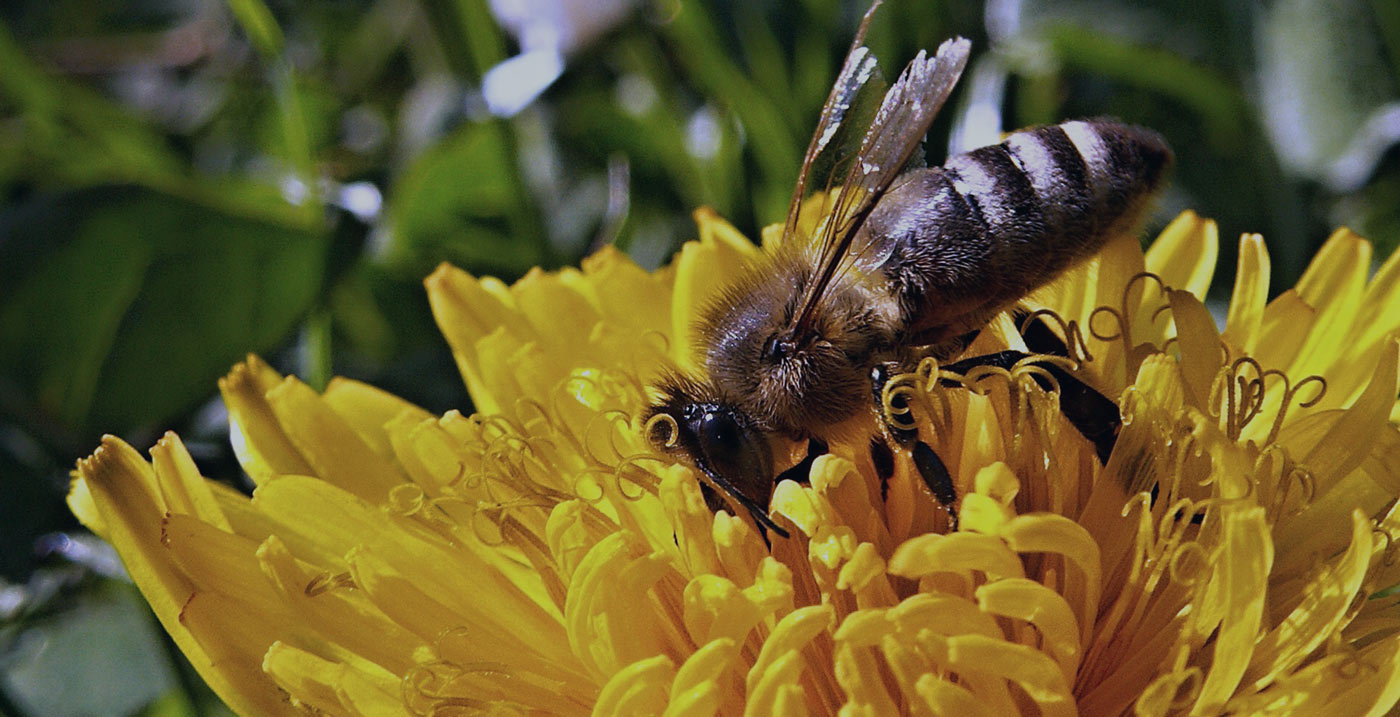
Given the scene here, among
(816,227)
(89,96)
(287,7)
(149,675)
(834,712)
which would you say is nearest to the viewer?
(834,712)

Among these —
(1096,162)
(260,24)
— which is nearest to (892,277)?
(1096,162)

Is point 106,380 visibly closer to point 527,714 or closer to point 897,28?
point 527,714

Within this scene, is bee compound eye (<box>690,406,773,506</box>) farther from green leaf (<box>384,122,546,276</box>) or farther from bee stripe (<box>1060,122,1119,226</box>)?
green leaf (<box>384,122,546,276</box>)

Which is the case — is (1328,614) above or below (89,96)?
below

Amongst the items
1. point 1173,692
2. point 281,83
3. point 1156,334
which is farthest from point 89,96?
point 1173,692

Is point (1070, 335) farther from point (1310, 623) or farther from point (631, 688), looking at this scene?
point (631, 688)

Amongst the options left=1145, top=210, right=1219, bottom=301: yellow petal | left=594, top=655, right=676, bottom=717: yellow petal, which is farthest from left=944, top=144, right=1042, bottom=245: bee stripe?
left=594, top=655, right=676, bottom=717: yellow petal

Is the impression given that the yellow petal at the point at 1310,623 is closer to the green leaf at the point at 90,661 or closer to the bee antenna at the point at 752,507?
the bee antenna at the point at 752,507
